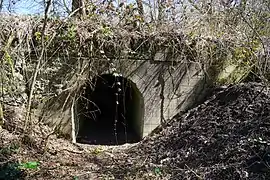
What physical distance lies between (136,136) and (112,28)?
264cm

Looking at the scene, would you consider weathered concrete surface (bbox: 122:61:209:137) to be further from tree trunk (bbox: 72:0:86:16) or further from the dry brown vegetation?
tree trunk (bbox: 72:0:86:16)

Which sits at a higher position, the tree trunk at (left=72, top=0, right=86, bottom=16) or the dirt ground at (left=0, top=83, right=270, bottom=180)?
the tree trunk at (left=72, top=0, right=86, bottom=16)

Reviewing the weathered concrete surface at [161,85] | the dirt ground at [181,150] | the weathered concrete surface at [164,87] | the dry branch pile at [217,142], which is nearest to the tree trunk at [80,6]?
the weathered concrete surface at [161,85]

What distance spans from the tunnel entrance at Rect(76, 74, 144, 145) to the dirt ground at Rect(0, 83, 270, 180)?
895 millimetres

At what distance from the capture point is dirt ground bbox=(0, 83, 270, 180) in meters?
4.91

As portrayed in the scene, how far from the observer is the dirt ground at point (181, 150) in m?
4.91

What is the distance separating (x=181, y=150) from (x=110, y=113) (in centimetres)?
569

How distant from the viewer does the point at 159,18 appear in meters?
8.48

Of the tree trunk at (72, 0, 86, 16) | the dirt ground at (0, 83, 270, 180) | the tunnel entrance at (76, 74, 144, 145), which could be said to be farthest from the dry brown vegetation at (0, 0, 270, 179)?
the tunnel entrance at (76, 74, 144, 145)

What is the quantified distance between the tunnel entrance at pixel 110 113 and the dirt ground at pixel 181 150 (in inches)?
35.2

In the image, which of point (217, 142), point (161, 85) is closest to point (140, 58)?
point (161, 85)

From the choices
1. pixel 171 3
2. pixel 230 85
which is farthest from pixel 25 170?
pixel 171 3

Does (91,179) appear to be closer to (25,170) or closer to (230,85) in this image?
(25,170)

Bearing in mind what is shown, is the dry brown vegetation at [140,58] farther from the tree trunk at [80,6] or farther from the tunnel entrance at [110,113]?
the tunnel entrance at [110,113]
